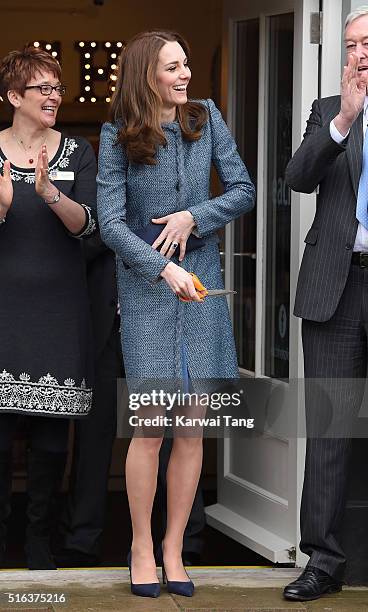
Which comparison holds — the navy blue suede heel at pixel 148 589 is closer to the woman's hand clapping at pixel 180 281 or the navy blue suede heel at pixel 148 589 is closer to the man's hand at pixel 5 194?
the woman's hand clapping at pixel 180 281

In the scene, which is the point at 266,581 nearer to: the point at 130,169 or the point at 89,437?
the point at 89,437

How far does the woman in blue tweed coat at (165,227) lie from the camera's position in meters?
3.73

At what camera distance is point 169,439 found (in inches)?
176

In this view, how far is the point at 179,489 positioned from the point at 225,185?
928 millimetres

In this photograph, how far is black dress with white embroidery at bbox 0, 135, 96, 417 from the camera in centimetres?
400

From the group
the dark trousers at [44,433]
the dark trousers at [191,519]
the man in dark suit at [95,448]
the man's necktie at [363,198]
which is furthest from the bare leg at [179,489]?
the man's necktie at [363,198]

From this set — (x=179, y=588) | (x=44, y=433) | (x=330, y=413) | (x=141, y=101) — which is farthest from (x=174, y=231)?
(x=179, y=588)

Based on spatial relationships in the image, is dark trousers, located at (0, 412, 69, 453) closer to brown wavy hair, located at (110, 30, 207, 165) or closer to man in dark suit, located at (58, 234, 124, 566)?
man in dark suit, located at (58, 234, 124, 566)

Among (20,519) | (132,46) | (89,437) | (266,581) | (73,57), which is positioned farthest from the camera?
(73,57)

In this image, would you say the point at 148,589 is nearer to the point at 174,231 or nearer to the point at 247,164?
the point at 174,231

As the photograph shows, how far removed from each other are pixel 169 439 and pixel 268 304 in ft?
2.34

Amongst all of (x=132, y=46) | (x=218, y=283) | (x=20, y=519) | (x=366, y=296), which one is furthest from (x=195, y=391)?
(x=20, y=519)

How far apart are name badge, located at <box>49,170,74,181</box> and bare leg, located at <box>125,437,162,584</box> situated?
876 millimetres

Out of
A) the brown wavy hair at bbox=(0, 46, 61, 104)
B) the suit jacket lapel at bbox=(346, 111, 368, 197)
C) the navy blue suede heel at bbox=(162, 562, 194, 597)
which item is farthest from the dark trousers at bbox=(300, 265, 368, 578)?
the brown wavy hair at bbox=(0, 46, 61, 104)
